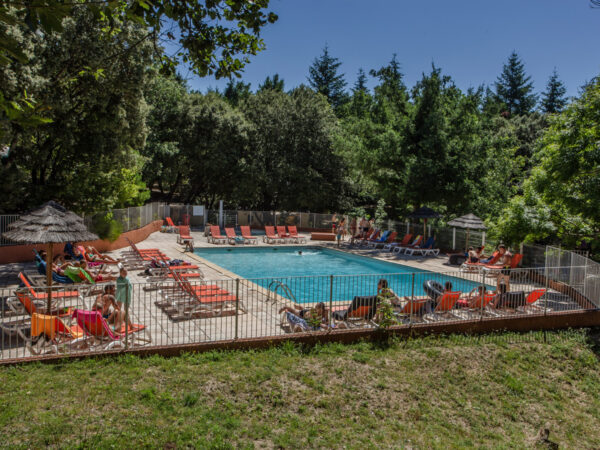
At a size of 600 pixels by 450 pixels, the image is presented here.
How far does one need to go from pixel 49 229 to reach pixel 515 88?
6012cm

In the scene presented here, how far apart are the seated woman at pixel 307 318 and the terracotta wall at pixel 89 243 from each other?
5971 millimetres

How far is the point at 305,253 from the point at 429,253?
6363 millimetres

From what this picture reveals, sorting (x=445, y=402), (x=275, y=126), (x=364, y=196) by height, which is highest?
(x=275, y=126)

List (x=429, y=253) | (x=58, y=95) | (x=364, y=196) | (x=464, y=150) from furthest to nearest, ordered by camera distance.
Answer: (x=364, y=196)
(x=464, y=150)
(x=429, y=253)
(x=58, y=95)

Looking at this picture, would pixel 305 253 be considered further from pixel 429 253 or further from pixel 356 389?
pixel 356 389

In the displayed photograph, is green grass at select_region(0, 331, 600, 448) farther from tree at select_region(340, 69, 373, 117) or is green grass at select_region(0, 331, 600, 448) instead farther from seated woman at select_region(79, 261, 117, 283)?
tree at select_region(340, 69, 373, 117)

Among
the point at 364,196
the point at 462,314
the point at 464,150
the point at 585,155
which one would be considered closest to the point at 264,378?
the point at 462,314

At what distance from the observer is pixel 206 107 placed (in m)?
32.3

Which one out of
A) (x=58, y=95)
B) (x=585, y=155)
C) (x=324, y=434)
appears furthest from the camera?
(x=58, y=95)

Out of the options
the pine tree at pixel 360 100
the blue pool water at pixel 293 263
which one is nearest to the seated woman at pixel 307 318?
the blue pool water at pixel 293 263

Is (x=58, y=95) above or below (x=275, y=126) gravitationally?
below

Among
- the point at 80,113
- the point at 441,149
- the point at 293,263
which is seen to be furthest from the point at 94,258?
the point at 441,149

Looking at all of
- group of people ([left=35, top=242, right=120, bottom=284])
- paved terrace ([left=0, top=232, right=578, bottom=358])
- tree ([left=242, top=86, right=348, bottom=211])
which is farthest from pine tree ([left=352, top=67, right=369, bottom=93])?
paved terrace ([left=0, top=232, right=578, bottom=358])

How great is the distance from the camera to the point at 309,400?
6621 mm
